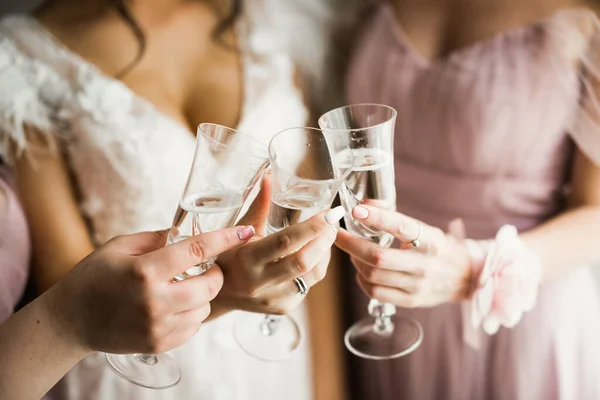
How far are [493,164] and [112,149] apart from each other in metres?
0.53

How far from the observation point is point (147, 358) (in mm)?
765

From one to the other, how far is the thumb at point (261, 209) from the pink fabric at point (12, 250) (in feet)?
1.02

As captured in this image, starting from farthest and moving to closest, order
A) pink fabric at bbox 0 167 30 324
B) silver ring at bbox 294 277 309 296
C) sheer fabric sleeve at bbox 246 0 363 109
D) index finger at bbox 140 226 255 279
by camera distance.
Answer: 1. sheer fabric sleeve at bbox 246 0 363 109
2. pink fabric at bbox 0 167 30 324
3. silver ring at bbox 294 277 309 296
4. index finger at bbox 140 226 255 279

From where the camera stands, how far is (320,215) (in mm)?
587

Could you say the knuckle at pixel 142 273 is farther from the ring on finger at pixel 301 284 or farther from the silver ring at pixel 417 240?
the silver ring at pixel 417 240

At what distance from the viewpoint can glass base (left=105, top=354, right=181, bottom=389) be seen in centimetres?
74

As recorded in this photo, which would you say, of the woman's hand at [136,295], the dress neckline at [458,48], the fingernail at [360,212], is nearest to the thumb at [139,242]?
the woman's hand at [136,295]

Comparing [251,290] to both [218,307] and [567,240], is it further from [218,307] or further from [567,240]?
[567,240]

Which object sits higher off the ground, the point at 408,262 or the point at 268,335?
the point at 408,262

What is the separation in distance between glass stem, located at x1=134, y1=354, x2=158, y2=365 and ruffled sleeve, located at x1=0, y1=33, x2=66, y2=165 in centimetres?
31

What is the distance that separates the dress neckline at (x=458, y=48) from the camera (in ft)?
2.76

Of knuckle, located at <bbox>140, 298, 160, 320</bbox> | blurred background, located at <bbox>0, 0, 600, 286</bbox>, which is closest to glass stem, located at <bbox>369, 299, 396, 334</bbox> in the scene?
knuckle, located at <bbox>140, 298, 160, 320</bbox>

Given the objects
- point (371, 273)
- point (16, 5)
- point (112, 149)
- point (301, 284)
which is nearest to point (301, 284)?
point (301, 284)

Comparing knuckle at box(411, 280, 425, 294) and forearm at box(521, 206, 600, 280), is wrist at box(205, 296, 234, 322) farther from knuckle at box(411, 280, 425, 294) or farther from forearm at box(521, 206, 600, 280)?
forearm at box(521, 206, 600, 280)
